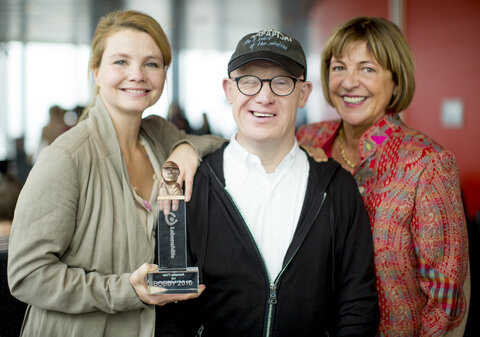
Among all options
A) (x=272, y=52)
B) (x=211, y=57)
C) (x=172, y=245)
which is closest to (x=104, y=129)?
(x=172, y=245)

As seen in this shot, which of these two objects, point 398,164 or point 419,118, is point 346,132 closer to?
point 398,164

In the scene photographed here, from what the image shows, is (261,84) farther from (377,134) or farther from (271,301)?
(271,301)

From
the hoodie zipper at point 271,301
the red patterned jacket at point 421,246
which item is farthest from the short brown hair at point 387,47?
the hoodie zipper at point 271,301

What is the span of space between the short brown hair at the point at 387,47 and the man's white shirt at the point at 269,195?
0.58m

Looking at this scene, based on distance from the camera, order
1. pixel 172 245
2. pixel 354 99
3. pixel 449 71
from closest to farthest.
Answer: pixel 172 245, pixel 354 99, pixel 449 71

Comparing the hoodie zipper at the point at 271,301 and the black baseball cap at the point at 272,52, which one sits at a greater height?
the black baseball cap at the point at 272,52

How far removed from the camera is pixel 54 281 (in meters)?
1.45

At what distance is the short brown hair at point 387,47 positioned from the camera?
190cm

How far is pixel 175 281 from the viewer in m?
1.37

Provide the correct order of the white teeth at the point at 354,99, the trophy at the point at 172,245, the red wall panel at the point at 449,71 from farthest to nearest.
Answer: the red wall panel at the point at 449,71 < the white teeth at the point at 354,99 < the trophy at the point at 172,245

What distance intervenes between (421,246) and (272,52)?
0.89 m

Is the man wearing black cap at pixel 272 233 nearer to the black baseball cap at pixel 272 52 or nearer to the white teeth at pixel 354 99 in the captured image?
the black baseball cap at pixel 272 52

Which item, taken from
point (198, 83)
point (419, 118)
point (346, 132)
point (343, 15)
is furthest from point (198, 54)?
point (346, 132)

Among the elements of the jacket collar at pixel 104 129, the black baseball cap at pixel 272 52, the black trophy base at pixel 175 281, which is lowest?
the black trophy base at pixel 175 281
